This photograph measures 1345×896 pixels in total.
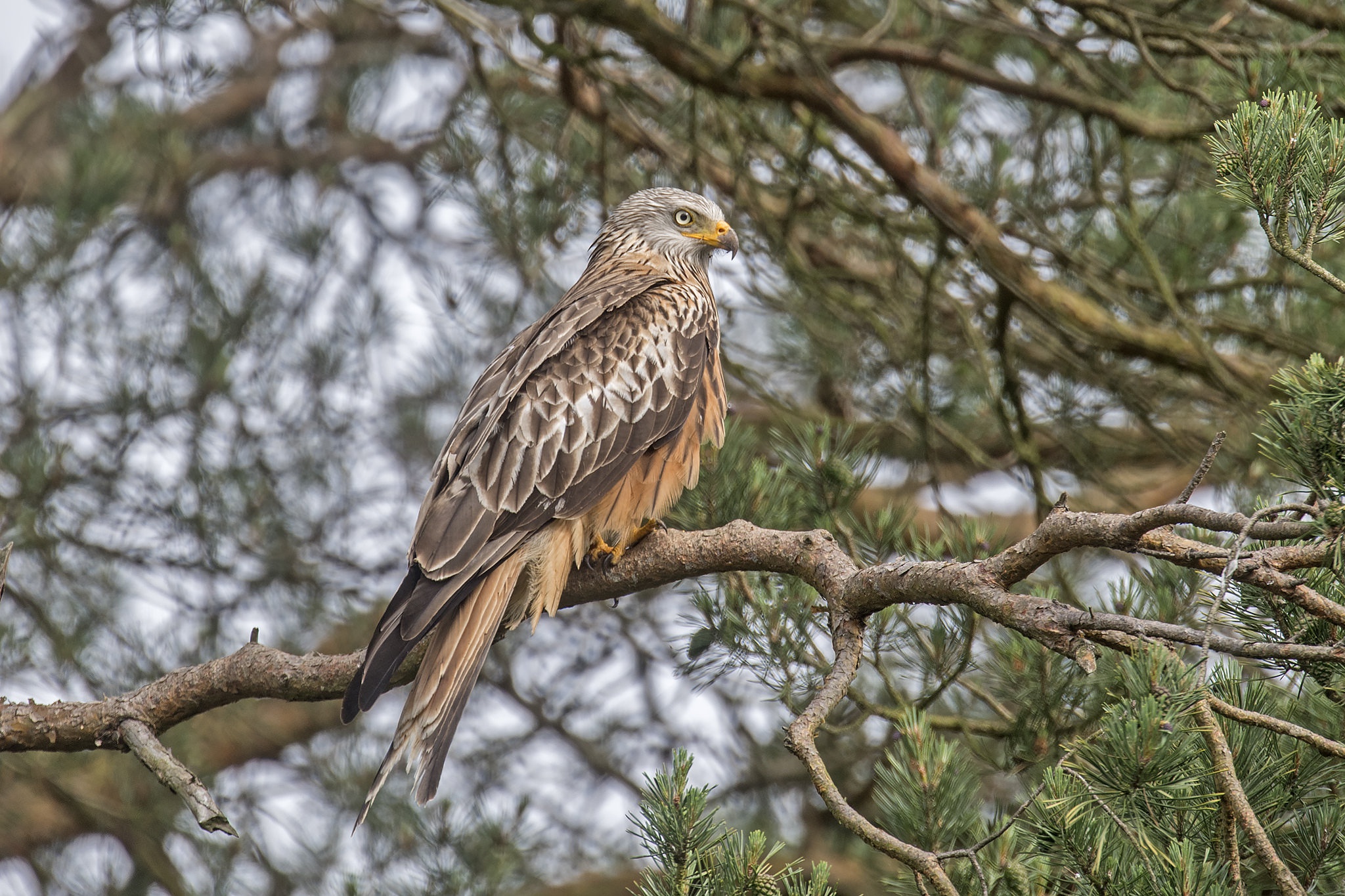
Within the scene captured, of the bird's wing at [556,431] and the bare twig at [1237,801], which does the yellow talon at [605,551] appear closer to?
the bird's wing at [556,431]

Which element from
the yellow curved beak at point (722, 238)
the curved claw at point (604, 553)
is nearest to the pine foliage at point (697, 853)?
the curved claw at point (604, 553)

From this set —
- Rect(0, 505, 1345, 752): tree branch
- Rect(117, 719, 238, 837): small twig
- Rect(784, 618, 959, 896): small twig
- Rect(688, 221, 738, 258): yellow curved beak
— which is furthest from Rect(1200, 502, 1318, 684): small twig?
Rect(688, 221, 738, 258): yellow curved beak

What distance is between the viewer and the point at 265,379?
619cm

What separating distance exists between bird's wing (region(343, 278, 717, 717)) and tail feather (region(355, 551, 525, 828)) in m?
0.07

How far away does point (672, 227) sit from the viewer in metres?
4.91

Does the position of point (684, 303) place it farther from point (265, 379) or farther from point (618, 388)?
point (265, 379)

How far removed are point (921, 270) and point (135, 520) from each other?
12.6ft

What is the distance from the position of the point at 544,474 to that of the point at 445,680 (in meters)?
0.76

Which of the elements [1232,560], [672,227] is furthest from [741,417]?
[1232,560]

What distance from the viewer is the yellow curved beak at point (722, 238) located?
15.5 feet

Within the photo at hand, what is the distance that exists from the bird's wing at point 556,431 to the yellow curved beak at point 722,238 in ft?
1.33

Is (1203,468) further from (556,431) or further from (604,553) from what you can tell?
(556,431)

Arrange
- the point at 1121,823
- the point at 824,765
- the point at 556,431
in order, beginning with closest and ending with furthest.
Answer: the point at 1121,823 → the point at 824,765 → the point at 556,431

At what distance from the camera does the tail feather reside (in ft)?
10.3
